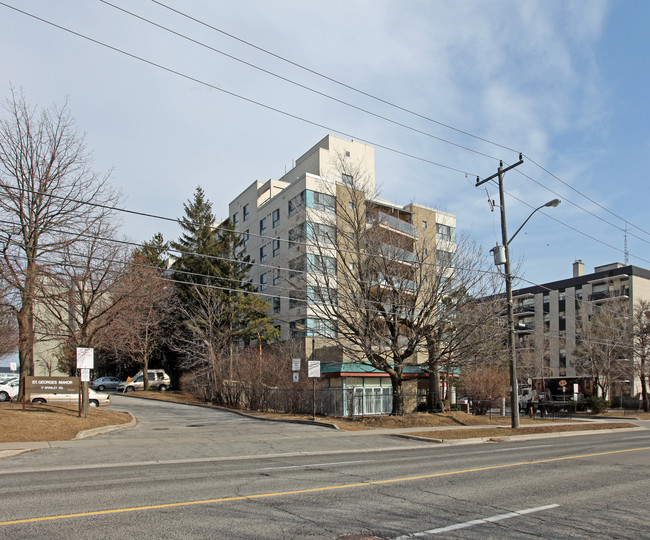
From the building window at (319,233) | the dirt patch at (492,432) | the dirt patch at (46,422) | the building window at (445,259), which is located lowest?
the dirt patch at (492,432)

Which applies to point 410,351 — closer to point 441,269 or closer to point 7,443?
point 441,269

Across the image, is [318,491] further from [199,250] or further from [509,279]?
[199,250]

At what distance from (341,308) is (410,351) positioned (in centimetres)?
374

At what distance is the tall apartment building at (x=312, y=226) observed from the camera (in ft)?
91.1

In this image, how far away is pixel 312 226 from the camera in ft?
86.5

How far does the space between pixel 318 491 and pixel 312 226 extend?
1827cm

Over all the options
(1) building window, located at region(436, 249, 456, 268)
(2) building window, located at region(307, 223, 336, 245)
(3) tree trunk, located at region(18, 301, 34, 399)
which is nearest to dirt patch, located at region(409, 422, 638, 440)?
(1) building window, located at region(436, 249, 456, 268)

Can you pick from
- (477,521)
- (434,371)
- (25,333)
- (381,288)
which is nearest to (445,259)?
(381,288)

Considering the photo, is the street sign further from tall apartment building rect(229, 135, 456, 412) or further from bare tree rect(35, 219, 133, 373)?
tall apartment building rect(229, 135, 456, 412)

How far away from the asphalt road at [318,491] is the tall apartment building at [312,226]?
12.3 meters

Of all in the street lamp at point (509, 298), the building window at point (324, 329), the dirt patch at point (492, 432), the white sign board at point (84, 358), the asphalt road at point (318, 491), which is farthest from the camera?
the building window at point (324, 329)

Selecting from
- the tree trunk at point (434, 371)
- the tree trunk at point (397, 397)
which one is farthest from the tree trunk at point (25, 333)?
the tree trunk at point (434, 371)

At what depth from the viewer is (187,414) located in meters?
28.9

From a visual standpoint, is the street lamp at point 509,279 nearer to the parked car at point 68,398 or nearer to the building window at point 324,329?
the building window at point 324,329
